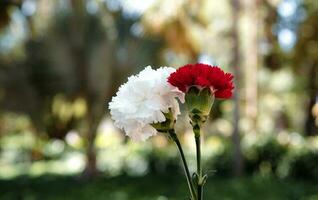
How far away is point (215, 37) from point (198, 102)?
2676 centimetres

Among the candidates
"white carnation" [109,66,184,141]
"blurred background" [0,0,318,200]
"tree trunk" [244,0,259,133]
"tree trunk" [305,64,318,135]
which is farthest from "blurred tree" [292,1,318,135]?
"white carnation" [109,66,184,141]

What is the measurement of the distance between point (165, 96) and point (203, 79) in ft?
0.55

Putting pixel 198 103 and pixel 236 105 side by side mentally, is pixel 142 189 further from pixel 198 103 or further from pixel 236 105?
pixel 198 103

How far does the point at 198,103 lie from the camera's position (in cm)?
173

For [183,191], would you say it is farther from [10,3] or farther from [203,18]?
[203,18]

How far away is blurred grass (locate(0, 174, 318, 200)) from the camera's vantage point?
32.2ft

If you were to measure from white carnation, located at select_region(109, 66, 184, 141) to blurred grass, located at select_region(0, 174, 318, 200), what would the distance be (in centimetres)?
677

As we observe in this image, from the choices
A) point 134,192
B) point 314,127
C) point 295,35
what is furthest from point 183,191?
point 314,127

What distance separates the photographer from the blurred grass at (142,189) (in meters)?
9.80

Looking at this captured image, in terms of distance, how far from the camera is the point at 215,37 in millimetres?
28219

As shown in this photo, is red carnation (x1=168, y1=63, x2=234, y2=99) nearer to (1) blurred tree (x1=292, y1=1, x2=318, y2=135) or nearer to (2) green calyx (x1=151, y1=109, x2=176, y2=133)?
(2) green calyx (x1=151, y1=109, x2=176, y2=133)

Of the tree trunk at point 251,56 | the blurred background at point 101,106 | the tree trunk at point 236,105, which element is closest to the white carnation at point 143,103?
the blurred background at point 101,106

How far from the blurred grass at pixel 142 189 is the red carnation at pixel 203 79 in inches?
271

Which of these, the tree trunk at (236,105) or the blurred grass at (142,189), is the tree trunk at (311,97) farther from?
the blurred grass at (142,189)
